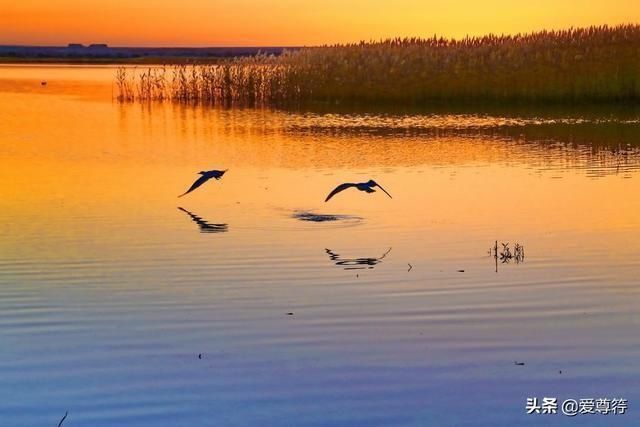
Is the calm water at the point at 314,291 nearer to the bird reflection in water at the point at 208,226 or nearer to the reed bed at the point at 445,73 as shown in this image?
the bird reflection in water at the point at 208,226

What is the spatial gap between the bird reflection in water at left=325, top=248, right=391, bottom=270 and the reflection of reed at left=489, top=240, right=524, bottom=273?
3.37ft

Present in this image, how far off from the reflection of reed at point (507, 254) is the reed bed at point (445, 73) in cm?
2345

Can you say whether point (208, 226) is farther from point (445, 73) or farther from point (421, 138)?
point (445, 73)

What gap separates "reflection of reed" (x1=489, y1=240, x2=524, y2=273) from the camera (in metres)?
10.2

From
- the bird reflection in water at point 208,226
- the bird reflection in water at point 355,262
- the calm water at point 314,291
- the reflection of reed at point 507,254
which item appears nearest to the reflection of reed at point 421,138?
the calm water at point 314,291

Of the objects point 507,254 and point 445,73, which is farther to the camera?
point 445,73

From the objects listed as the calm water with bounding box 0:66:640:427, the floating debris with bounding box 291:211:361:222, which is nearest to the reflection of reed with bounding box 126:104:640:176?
the calm water with bounding box 0:66:640:427

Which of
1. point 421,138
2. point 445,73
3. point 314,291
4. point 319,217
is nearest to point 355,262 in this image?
point 314,291

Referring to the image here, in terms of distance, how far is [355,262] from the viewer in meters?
10.3

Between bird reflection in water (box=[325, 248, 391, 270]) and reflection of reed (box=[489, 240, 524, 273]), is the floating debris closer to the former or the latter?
bird reflection in water (box=[325, 248, 391, 270])

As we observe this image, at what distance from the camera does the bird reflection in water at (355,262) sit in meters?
10.0

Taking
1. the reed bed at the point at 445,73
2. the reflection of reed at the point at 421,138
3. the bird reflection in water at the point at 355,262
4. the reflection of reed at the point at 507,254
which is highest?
the reed bed at the point at 445,73

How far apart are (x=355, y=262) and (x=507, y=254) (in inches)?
55.7

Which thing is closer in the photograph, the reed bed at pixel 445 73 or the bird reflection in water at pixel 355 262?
the bird reflection in water at pixel 355 262
